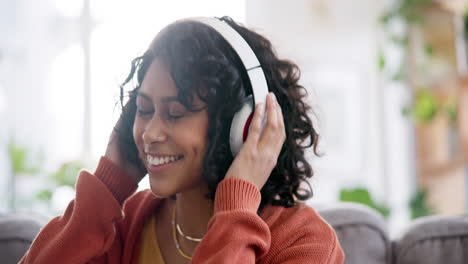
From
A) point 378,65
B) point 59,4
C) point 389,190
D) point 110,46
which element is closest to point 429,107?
point 378,65

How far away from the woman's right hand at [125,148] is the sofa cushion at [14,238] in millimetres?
256

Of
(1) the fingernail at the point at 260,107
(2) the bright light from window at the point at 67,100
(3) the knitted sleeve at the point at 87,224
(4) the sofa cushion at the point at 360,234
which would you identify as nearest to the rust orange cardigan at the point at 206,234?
(3) the knitted sleeve at the point at 87,224

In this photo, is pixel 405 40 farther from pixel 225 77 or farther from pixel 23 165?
pixel 225 77

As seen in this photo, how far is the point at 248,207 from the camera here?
102 cm

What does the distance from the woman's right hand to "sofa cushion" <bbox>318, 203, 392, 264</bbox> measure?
1.41ft

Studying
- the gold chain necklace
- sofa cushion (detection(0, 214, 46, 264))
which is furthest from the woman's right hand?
sofa cushion (detection(0, 214, 46, 264))

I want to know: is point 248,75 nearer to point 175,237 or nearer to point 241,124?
point 241,124

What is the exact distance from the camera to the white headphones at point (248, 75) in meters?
1.02

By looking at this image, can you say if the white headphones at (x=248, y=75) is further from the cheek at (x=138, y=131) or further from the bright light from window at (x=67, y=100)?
the bright light from window at (x=67, y=100)

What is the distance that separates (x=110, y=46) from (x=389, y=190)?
1.90 metres

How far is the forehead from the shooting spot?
104 centimetres

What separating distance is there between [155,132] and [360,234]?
554mm

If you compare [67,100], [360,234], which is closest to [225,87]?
[360,234]

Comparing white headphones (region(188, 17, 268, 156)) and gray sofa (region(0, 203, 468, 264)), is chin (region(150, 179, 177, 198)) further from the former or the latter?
gray sofa (region(0, 203, 468, 264))
